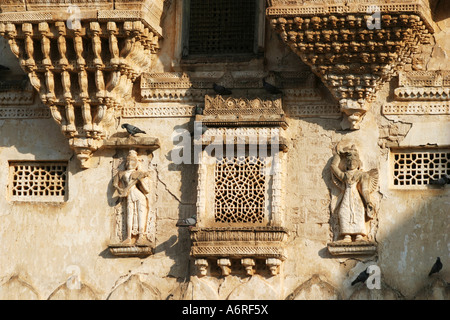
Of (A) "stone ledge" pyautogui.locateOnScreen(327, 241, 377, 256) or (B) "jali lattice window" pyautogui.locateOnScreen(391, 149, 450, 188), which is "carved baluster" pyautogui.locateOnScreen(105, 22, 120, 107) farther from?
(B) "jali lattice window" pyautogui.locateOnScreen(391, 149, 450, 188)

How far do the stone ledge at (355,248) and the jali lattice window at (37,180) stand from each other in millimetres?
3233

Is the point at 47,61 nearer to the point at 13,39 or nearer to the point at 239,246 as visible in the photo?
the point at 13,39

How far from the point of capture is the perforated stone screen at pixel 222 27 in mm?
16750

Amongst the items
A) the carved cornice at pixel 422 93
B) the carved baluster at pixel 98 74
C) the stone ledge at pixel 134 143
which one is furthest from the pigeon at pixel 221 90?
the carved cornice at pixel 422 93

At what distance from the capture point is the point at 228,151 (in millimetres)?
16328

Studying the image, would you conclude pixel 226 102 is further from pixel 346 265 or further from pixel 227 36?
pixel 346 265

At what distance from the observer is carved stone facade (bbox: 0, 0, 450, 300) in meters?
15.8

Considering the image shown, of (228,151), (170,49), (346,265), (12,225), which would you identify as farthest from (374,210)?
(12,225)

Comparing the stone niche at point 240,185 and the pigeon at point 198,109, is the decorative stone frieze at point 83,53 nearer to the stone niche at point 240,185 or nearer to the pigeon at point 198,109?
the pigeon at point 198,109

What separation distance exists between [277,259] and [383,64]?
2350 mm

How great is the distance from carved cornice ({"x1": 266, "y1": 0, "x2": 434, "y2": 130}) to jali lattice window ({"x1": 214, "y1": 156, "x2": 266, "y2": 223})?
1.19 meters

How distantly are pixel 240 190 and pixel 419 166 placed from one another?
1.95 meters

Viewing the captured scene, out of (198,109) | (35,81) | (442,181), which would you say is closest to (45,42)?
(35,81)

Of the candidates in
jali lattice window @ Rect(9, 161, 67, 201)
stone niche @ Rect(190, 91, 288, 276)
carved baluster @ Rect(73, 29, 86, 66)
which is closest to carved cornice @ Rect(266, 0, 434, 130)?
stone niche @ Rect(190, 91, 288, 276)
